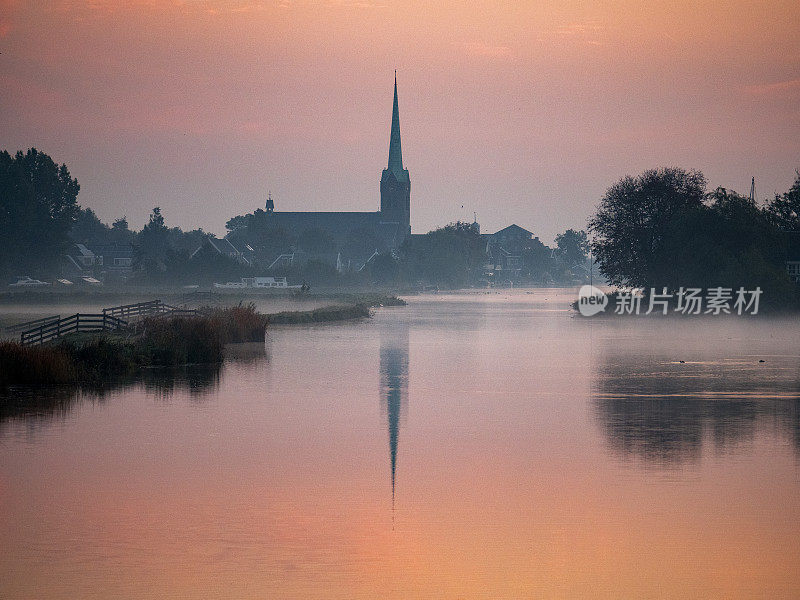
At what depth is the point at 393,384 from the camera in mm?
37688

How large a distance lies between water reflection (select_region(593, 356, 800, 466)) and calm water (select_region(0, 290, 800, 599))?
0.13 metres

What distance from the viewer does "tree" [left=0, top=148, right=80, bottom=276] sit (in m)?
156

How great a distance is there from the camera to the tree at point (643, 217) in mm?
97438

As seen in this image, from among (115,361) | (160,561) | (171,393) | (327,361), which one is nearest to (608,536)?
(160,561)

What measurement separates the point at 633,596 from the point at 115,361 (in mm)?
29911

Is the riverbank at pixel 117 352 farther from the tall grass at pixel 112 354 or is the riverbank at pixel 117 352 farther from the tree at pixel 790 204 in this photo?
the tree at pixel 790 204

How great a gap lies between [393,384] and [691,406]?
10.7 metres

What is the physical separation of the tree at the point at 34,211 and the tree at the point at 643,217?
300ft

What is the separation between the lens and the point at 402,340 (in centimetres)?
6247

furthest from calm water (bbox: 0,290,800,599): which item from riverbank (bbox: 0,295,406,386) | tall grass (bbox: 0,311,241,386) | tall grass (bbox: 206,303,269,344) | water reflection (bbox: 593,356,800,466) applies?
tall grass (bbox: 206,303,269,344)

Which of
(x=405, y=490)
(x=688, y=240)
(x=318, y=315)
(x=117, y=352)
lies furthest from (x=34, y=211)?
(x=405, y=490)

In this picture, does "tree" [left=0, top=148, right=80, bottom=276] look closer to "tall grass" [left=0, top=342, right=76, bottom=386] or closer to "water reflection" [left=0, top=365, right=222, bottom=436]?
"water reflection" [left=0, top=365, right=222, bottom=436]

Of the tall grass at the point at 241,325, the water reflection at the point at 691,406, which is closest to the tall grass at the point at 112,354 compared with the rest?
the tall grass at the point at 241,325

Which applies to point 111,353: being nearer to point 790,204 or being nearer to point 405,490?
point 405,490
